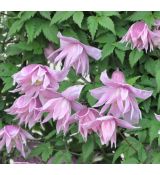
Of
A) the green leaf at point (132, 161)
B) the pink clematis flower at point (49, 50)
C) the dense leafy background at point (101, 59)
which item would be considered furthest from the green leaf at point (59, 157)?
the pink clematis flower at point (49, 50)

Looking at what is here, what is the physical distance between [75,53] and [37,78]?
142 millimetres

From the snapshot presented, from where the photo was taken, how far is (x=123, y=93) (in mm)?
1431

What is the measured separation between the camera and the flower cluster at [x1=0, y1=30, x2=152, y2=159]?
4.75ft

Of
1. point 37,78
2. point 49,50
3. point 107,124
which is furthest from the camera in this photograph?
point 49,50

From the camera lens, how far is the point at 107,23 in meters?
1.55

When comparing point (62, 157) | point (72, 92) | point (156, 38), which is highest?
point (156, 38)

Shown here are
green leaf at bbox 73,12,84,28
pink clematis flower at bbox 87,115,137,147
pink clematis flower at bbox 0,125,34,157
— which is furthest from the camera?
pink clematis flower at bbox 0,125,34,157

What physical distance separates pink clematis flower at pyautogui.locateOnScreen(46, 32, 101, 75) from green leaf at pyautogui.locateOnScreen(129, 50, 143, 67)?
103 millimetres

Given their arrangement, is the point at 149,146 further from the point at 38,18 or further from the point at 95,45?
the point at 38,18

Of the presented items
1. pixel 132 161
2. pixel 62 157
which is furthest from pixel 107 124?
pixel 62 157

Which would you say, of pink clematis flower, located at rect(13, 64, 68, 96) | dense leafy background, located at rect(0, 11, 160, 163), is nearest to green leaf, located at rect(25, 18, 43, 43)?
dense leafy background, located at rect(0, 11, 160, 163)

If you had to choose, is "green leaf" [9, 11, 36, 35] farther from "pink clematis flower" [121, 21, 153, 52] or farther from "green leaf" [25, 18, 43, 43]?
"pink clematis flower" [121, 21, 153, 52]

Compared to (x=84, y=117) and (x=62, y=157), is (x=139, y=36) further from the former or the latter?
(x=62, y=157)

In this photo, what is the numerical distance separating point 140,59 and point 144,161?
34 cm
